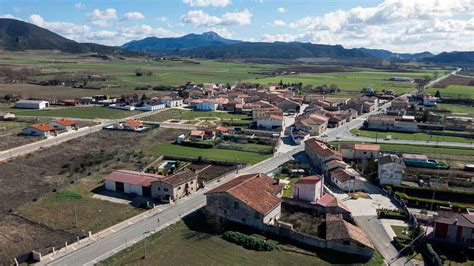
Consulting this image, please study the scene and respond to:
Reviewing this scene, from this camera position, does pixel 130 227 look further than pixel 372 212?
No

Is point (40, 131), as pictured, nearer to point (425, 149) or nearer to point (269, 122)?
point (269, 122)

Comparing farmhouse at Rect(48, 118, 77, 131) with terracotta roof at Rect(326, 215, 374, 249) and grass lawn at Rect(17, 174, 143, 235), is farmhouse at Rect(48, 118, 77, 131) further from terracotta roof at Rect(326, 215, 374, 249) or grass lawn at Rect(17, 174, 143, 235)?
terracotta roof at Rect(326, 215, 374, 249)

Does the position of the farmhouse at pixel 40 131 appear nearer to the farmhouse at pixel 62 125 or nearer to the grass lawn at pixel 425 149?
the farmhouse at pixel 62 125

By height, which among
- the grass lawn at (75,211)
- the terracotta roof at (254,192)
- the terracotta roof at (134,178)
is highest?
the terracotta roof at (254,192)

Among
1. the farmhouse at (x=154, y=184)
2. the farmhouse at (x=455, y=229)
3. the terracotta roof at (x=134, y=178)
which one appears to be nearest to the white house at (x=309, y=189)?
the farmhouse at (x=455, y=229)

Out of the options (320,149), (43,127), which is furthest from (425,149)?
(43,127)

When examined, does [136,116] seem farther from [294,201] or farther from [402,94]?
[402,94]

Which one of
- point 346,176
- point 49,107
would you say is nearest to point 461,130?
point 346,176
